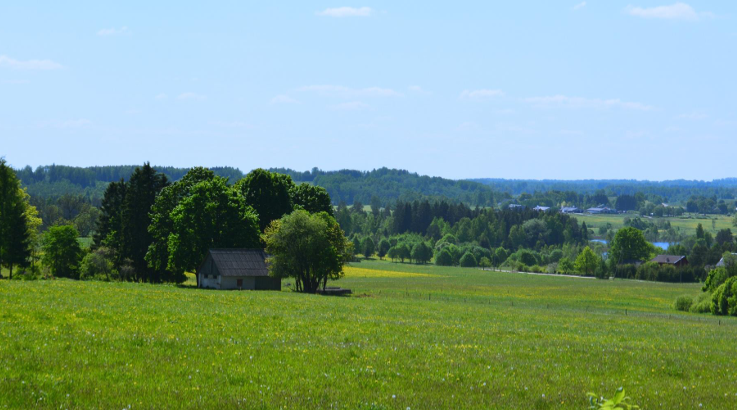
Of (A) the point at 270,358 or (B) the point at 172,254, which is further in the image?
(B) the point at 172,254

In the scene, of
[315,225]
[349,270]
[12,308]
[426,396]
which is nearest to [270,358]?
[426,396]

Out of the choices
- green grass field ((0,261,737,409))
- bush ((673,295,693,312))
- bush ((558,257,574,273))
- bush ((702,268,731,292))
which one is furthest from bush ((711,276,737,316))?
bush ((558,257,574,273))

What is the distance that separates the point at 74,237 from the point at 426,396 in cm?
8887

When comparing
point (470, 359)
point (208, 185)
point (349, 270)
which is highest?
point (208, 185)

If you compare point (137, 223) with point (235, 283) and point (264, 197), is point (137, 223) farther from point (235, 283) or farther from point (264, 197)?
point (235, 283)

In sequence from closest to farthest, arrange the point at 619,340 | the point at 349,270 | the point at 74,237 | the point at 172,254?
the point at 619,340 < the point at 172,254 < the point at 74,237 < the point at 349,270

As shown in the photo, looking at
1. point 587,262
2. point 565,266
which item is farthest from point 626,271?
point 565,266

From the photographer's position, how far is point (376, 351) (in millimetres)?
21688

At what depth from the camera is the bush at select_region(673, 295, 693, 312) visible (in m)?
77.8

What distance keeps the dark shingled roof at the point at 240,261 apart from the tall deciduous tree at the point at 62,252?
3049cm

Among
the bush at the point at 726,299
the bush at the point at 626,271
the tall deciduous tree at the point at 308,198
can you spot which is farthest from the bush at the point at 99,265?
the bush at the point at 626,271

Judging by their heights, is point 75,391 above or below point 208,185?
below

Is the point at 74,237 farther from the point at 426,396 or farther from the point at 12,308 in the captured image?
the point at 426,396

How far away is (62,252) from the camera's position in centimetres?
9362
